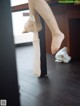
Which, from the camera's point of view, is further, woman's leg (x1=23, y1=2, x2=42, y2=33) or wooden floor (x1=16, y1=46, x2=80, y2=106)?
wooden floor (x1=16, y1=46, x2=80, y2=106)

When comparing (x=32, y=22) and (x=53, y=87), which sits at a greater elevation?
(x=32, y=22)

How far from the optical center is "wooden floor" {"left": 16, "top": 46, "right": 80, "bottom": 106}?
1.23m

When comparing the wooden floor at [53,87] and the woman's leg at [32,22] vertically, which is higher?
the woman's leg at [32,22]

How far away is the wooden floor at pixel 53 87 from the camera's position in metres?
1.23

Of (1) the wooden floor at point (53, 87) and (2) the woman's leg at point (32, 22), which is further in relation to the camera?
(1) the wooden floor at point (53, 87)

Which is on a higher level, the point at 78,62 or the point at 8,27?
the point at 8,27

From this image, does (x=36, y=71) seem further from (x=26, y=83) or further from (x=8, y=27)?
(x=8, y=27)

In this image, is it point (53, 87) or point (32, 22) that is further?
point (53, 87)

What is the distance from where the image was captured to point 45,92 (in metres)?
1.38

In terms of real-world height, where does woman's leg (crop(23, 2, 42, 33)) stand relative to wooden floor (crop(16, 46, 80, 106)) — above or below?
above

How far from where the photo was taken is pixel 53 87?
147 centimetres

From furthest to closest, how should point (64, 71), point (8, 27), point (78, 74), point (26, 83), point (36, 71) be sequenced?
point (64, 71) → point (78, 74) → point (26, 83) → point (36, 71) → point (8, 27)

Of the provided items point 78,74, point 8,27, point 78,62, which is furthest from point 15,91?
point 78,62

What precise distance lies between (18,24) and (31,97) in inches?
93.3
